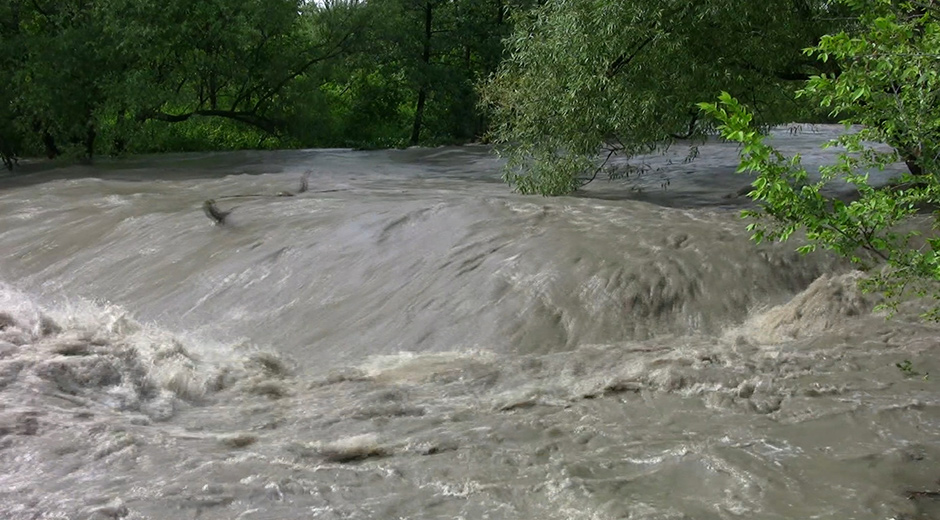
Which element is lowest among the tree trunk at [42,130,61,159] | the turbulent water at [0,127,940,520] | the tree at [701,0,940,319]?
the turbulent water at [0,127,940,520]

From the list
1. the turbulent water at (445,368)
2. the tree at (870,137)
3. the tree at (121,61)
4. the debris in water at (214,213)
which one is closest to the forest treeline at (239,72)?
the tree at (121,61)

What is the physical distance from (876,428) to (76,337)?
5691mm

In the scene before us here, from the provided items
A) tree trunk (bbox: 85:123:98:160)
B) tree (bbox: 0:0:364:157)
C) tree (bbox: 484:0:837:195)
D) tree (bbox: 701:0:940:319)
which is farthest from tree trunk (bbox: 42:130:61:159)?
tree (bbox: 701:0:940:319)

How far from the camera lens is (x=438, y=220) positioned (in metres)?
9.84

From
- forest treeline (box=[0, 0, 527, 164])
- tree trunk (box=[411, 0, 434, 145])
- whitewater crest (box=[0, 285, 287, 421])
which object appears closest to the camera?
whitewater crest (box=[0, 285, 287, 421])

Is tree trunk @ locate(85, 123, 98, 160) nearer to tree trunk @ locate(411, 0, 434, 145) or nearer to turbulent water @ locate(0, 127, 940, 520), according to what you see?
turbulent water @ locate(0, 127, 940, 520)

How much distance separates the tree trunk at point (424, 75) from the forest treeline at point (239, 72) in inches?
1.9

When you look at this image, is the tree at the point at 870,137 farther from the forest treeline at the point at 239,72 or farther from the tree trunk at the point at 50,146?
the tree trunk at the point at 50,146

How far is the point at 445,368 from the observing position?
277 inches

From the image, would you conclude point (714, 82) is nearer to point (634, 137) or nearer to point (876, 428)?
point (634, 137)

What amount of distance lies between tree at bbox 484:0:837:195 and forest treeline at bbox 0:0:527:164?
299 centimetres

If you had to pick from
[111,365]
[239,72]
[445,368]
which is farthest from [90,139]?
[445,368]

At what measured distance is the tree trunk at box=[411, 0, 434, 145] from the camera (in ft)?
86.2

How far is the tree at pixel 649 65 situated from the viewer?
36.2 ft
